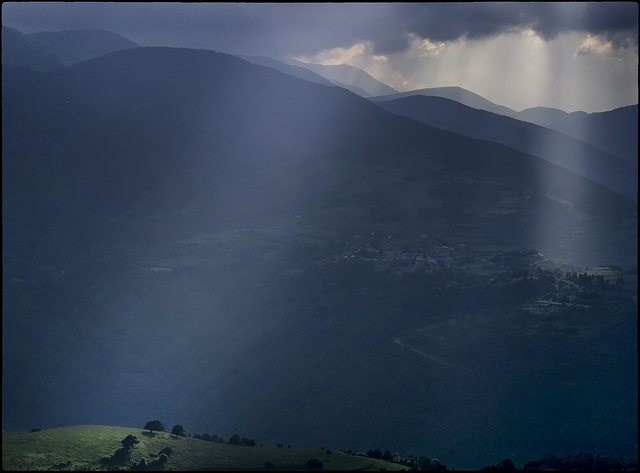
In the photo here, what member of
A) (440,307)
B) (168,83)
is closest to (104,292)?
(440,307)

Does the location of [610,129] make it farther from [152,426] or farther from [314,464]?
[314,464]

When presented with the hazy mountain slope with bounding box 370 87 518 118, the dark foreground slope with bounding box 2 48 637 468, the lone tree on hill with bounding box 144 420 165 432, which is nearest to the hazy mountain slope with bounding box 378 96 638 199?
the hazy mountain slope with bounding box 370 87 518 118

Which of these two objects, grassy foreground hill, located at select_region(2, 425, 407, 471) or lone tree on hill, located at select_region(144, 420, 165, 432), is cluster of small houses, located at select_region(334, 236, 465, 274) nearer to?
lone tree on hill, located at select_region(144, 420, 165, 432)

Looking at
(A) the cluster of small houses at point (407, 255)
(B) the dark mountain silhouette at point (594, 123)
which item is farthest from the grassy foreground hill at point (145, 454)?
(B) the dark mountain silhouette at point (594, 123)

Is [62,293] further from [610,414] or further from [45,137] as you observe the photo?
[610,414]

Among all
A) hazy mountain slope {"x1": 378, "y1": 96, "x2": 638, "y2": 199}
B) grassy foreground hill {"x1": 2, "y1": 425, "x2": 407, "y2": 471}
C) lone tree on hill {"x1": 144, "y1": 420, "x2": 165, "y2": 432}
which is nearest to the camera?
grassy foreground hill {"x1": 2, "y1": 425, "x2": 407, "y2": 471}
